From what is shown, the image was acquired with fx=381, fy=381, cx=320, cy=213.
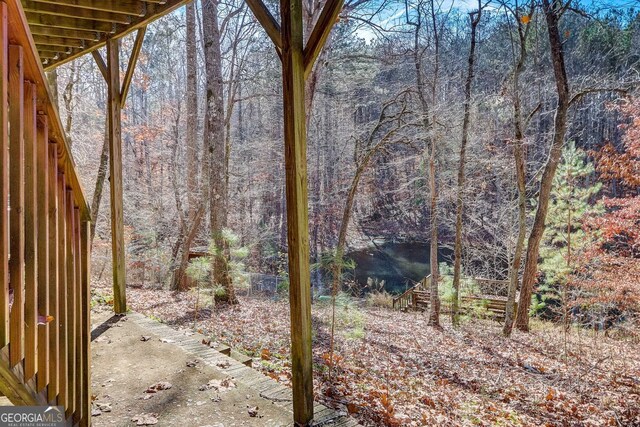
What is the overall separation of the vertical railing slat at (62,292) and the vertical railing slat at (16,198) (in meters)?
0.38

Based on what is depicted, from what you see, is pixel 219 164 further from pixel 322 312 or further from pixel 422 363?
pixel 422 363

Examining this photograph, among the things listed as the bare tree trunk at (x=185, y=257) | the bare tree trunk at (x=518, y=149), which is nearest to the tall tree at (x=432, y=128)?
the bare tree trunk at (x=518, y=149)

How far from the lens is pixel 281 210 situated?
18047 millimetres

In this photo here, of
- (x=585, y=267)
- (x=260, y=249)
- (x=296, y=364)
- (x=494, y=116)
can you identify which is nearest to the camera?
(x=296, y=364)

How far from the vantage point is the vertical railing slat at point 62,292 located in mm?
1600

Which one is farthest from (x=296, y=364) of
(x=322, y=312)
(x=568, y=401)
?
(x=322, y=312)

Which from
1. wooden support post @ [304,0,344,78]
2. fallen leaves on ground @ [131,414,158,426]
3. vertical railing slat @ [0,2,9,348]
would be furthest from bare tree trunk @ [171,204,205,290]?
vertical railing slat @ [0,2,9,348]

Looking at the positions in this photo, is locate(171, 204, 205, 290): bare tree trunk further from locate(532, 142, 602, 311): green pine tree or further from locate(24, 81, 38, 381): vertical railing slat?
locate(532, 142, 602, 311): green pine tree

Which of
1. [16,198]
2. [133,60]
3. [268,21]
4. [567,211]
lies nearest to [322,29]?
[268,21]

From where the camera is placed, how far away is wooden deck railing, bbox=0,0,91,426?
1.19 m

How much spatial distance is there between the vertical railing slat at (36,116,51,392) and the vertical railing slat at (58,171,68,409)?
0.57ft

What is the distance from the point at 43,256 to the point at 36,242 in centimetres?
7

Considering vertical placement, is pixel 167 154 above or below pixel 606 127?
below

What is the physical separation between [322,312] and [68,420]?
18.5 ft
